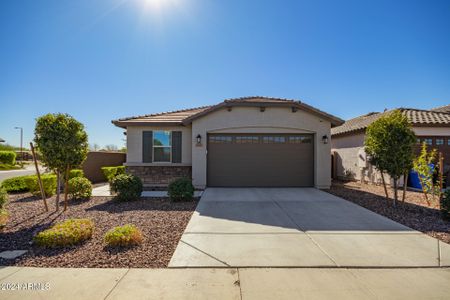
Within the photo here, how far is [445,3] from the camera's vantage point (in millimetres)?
8414

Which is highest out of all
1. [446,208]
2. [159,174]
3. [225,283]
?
[159,174]

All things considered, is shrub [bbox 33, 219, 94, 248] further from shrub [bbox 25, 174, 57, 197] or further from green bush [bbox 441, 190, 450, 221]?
green bush [bbox 441, 190, 450, 221]

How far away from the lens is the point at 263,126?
32.5ft

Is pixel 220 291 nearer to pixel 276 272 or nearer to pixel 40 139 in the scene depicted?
pixel 276 272

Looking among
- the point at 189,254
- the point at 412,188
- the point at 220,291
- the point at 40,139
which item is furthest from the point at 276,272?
the point at 412,188

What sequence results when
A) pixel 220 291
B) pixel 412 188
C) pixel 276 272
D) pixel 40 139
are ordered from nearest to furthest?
1. pixel 220 291
2. pixel 276 272
3. pixel 40 139
4. pixel 412 188

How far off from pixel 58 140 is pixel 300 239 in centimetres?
704

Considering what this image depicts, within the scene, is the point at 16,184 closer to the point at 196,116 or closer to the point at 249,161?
the point at 196,116

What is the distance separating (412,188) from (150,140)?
13374 mm

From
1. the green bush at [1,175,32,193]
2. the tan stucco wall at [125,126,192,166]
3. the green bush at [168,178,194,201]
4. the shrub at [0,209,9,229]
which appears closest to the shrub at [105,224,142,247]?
the shrub at [0,209,9,229]

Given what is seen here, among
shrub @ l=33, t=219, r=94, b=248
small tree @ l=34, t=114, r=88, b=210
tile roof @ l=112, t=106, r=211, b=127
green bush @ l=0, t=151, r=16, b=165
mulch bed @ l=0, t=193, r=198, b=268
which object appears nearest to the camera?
mulch bed @ l=0, t=193, r=198, b=268

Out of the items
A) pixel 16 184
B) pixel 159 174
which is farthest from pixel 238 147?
A: pixel 16 184

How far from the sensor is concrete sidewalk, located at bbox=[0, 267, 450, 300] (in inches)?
101

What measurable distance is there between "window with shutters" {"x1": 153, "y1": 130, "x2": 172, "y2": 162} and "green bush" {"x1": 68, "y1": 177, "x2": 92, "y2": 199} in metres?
3.16
